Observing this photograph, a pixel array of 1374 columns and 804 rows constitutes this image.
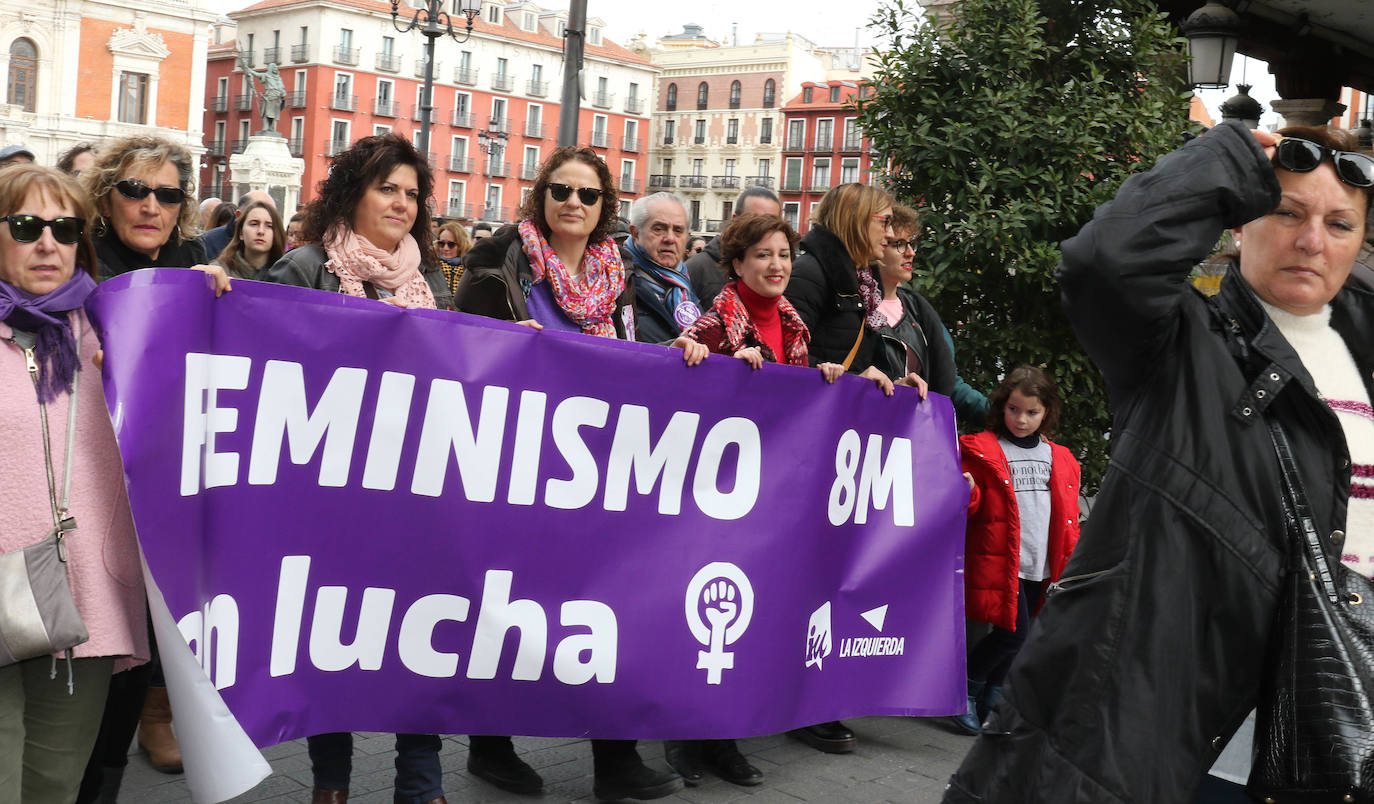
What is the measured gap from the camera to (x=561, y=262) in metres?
4.70

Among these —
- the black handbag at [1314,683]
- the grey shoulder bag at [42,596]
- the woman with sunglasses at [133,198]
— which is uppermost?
the woman with sunglasses at [133,198]

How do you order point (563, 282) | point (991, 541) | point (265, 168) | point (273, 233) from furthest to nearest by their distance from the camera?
point (265, 168) → point (273, 233) → point (991, 541) → point (563, 282)

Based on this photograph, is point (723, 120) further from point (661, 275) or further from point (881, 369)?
point (661, 275)

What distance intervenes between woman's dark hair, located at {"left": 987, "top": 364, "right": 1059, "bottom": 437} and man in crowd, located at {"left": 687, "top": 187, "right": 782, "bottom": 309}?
1299 millimetres

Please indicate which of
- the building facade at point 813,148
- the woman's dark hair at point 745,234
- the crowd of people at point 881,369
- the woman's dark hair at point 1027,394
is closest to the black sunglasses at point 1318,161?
the crowd of people at point 881,369

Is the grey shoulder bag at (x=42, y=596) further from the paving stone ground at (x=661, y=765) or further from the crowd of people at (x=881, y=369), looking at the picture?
the paving stone ground at (x=661, y=765)

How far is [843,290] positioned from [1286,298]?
2.99 metres

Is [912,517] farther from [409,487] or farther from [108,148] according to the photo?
[108,148]

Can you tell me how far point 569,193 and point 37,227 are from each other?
6.00 feet

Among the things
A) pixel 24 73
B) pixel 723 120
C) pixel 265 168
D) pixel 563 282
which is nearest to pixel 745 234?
pixel 563 282

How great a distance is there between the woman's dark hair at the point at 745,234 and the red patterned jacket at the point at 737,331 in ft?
0.40

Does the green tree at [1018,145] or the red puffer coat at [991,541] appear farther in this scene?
the green tree at [1018,145]

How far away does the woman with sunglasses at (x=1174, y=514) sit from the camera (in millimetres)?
2354

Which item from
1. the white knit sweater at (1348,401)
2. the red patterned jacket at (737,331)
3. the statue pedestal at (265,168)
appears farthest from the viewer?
the statue pedestal at (265,168)
